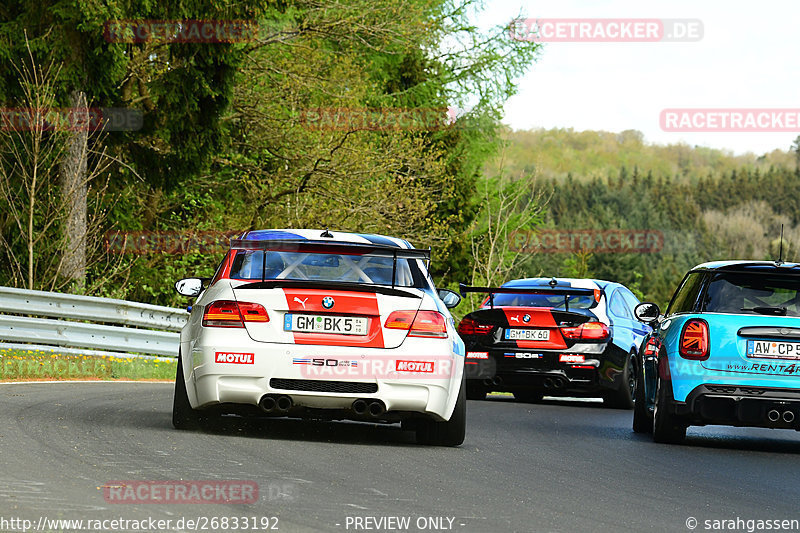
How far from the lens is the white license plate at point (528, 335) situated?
1575cm

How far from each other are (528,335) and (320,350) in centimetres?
712

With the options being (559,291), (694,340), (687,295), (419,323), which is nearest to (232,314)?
(419,323)

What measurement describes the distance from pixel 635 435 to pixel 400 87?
33417 millimetres

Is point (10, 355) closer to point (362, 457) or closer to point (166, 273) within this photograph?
point (362, 457)

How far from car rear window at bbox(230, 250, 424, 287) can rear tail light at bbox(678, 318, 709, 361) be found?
237cm

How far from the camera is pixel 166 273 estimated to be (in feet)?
94.2

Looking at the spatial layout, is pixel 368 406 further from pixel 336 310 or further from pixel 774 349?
pixel 774 349

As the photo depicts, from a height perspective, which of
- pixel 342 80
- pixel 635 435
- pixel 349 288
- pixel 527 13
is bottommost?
pixel 635 435

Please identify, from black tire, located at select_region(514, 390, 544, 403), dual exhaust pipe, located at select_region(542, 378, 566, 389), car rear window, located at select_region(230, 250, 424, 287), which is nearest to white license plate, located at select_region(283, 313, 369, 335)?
car rear window, located at select_region(230, 250, 424, 287)

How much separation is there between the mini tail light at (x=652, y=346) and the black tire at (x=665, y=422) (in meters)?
0.43

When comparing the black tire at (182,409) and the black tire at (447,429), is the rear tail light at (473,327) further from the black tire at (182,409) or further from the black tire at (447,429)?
the black tire at (182,409)

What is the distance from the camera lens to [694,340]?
10609 millimetres

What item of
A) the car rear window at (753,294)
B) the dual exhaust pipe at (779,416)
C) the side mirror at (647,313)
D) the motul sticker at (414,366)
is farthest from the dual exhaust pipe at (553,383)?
the motul sticker at (414,366)

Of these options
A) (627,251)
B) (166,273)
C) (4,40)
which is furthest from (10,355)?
(627,251)
